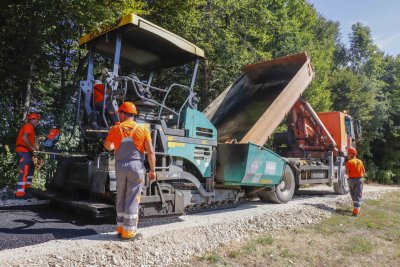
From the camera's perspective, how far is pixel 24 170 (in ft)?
20.1

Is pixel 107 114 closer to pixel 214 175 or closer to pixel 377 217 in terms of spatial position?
pixel 214 175

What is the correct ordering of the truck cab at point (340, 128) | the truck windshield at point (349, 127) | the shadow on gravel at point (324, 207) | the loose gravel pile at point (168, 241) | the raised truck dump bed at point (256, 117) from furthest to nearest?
the truck windshield at point (349, 127), the truck cab at point (340, 128), the shadow on gravel at point (324, 207), the raised truck dump bed at point (256, 117), the loose gravel pile at point (168, 241)

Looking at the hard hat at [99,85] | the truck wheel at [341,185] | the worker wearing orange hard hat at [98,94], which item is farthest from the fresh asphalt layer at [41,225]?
the truck wheel at [341,185]

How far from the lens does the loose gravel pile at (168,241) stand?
3307mm

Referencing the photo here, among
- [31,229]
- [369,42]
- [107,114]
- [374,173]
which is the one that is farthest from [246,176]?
[369,42]

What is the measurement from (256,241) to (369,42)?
26.2m

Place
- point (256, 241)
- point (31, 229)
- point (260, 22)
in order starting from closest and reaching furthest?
point (31, 229) < point (256, 241) < point (260, 22)

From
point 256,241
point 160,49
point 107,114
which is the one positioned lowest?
point 256,241

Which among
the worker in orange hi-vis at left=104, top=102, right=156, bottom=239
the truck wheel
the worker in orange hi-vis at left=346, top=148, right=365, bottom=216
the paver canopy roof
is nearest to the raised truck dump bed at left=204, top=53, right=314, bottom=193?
the worker in orange hi-vis at left=346, top=148, right=365, bottom=216

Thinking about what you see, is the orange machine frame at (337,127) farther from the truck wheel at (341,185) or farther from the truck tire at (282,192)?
the truck tire at (282,192)

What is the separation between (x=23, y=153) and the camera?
6234 mm

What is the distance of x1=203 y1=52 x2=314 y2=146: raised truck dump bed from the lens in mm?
6273

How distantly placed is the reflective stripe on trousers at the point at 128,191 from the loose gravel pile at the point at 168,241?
0.23m

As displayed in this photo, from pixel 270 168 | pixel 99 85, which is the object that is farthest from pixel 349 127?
pixel 99 85
